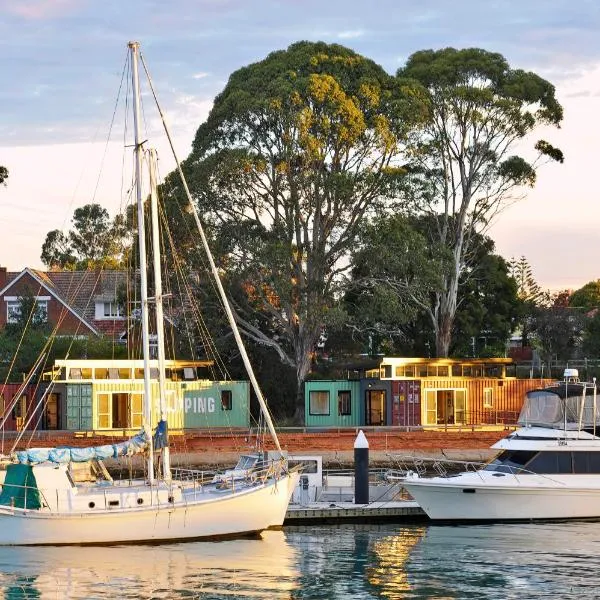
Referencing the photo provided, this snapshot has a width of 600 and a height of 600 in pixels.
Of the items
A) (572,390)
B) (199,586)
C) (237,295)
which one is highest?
(237,295)

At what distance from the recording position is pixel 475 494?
43312 mm

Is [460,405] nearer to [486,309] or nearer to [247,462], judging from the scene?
[486,309]

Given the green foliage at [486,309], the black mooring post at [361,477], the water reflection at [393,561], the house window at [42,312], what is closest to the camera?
the water reflection at [393,561]

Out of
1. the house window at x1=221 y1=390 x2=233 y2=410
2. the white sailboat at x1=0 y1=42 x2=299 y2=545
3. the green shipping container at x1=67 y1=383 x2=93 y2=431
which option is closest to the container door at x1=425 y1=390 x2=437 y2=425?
the house window at x1=221 y1=390 x2=233 y2=410

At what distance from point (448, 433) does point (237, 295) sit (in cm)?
1542

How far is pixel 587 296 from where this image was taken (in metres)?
151

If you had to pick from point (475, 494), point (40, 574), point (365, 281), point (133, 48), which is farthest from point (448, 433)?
point (40, 574)

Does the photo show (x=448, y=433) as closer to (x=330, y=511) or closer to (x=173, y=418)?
(x=173, y=418)

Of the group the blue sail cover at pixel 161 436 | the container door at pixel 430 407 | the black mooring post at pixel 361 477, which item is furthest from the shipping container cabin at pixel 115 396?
the blue sail cover at pixel 161 436

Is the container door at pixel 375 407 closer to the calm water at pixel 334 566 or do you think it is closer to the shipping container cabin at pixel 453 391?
the shipping container cabin at pixel 453 391

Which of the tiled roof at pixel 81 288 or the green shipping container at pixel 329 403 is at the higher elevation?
the tiled roof at pixel 81 288

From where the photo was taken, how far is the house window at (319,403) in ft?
232

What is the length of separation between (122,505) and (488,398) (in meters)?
36.5

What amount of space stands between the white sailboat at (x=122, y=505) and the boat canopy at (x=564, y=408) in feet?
31.5
